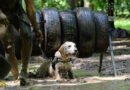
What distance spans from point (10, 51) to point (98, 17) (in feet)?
9.74

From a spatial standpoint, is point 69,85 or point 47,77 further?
point 47,77

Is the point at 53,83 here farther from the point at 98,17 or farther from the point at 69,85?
the point at 98,17

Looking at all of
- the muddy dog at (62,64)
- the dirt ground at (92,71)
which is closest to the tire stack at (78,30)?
the muddy dog at (62,64)

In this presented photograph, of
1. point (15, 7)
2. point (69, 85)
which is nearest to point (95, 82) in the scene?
point (69, 85)

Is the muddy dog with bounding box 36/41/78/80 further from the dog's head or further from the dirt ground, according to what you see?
the dirt ground

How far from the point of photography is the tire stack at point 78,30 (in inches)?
367

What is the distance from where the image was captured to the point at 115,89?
260 inches

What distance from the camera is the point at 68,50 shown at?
860 cm

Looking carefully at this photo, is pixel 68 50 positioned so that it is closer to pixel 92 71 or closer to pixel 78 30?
pixel 78 30

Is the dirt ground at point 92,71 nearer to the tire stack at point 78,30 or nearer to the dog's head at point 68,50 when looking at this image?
the dog's head at point 68,50

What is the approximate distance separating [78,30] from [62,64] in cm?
110

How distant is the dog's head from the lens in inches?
A: 340

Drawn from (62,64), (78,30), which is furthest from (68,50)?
(78,30)

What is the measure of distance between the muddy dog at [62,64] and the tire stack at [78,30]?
1.52 ft
